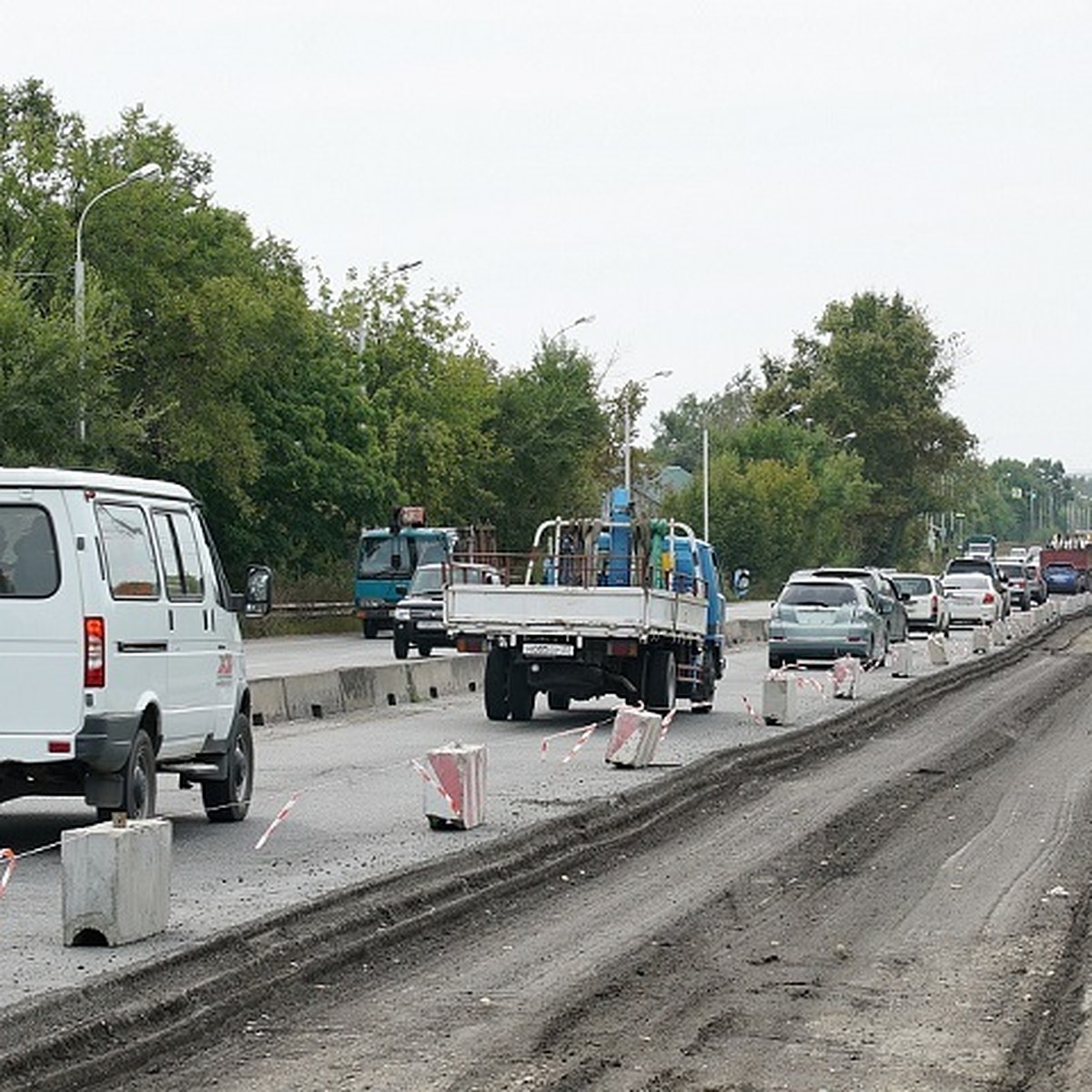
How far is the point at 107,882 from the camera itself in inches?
434

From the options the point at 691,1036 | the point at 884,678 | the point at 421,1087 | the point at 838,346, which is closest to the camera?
the point at 421,1087

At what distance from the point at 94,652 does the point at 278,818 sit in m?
2.34

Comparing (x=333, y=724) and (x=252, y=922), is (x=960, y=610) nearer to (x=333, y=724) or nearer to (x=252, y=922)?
(x=333, y=724)

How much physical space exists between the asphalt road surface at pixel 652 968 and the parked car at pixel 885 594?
86.7 ft

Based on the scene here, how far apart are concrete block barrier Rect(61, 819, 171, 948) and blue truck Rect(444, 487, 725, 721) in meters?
16.0

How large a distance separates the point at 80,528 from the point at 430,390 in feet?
222

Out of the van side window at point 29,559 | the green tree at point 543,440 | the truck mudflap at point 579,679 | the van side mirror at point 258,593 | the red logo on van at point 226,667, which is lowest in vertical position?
the truck mudflap at point 579,679

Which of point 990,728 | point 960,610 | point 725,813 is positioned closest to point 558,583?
point 990,728

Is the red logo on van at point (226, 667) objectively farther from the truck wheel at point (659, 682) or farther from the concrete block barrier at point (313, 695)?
the concrete block barrier at point (313, 695)

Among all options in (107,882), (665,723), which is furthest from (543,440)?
(107,882)

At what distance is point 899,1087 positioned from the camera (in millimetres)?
8484

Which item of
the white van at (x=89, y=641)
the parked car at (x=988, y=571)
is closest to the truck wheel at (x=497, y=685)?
the white van at (x=89, y=641)

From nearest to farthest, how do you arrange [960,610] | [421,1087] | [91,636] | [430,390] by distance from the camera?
[421,1087] → [91,636] → [960,610] → [430,390]

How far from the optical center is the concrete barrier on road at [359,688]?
28.7 meters
